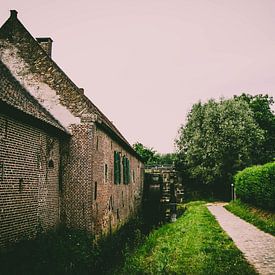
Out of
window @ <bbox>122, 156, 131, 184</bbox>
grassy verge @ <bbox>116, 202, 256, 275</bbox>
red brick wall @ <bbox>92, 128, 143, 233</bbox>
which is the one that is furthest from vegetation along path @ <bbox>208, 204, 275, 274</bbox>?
window @ <bbox>122, 156, 131, 184</bbox>

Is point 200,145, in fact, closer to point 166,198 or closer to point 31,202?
point 166,198

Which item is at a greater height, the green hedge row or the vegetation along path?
the green hedge row

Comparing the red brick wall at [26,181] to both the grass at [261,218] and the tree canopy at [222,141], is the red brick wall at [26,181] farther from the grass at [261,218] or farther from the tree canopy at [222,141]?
the tree canopy at [222,141]

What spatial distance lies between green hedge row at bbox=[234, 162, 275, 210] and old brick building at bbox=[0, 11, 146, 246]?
23.8 feet

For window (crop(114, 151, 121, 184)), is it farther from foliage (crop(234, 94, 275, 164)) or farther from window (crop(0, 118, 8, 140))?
foliage (crop(234, 94, 275, 164))

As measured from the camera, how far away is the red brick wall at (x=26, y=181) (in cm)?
841

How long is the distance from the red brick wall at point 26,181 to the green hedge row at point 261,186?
9.50m

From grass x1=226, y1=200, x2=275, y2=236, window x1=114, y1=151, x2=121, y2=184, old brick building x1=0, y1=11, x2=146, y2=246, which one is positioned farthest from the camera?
window x1=114, y1=151, x2=121, y2=184

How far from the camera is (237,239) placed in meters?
11.6

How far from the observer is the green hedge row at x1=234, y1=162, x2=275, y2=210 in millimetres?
15634

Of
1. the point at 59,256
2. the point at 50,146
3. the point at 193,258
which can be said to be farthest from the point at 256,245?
the point at 50,146

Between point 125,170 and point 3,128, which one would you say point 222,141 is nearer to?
point 125,170

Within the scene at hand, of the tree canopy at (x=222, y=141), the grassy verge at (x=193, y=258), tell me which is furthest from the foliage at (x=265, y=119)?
the grassy verge at (x=193, y=258)

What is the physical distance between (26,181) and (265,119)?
133ft
